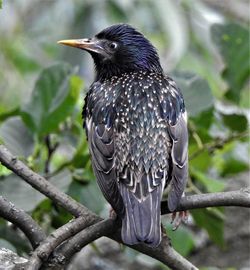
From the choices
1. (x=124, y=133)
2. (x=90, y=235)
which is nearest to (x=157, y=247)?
(x=90, y=235)

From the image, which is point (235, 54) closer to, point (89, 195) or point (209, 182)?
point (209, 182)

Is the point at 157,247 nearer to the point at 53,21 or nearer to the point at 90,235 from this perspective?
the point at 90,235

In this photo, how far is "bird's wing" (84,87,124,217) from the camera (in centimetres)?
431

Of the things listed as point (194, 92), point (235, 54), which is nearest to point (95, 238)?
point (194, 92)

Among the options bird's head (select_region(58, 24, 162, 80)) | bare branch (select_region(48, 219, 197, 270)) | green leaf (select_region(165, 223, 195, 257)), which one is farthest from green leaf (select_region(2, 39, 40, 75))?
bare branch (select_region(48, 219, 197, 270))

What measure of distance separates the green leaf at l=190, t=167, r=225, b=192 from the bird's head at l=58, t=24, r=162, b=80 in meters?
0.64

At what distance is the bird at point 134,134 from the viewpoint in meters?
4.25

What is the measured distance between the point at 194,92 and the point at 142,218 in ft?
4.16

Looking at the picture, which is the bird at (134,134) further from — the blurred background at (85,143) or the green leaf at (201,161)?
the green leaf at (201,161)

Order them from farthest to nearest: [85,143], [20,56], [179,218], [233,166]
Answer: [20,56]
[233,166]
[85,143]
[179,218]

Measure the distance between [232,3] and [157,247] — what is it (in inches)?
241

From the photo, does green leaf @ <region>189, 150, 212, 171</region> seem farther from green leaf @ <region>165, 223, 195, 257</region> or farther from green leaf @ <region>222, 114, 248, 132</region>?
Answer: green leaf @ <region>165, 223, 195, 257</region>

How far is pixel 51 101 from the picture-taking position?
5121 millimetres

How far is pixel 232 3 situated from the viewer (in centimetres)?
981
